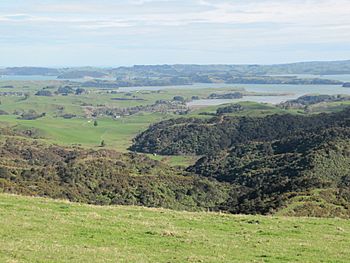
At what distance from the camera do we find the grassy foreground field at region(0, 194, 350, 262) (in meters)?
15.8

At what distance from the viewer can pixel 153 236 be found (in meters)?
18.7

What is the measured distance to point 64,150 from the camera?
12588cm

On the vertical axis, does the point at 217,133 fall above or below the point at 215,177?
above

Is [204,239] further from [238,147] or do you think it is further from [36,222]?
[238,147]

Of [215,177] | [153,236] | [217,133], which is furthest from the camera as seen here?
[217,133]

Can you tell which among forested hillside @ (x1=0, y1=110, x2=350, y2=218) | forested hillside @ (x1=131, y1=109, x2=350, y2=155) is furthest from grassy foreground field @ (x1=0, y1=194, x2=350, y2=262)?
forested hillside @ (x1=131, y1=109, x2=350, y2=155)

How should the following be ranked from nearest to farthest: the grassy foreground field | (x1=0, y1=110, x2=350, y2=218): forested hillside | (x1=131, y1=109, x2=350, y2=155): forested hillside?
the grassy foreground field, (x1=0, y1=110, x2=350, y2=218): forested hillside, (x1=131, y1=109, x2=350, y2=155): forested hillside

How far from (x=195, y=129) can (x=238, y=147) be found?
140 ft

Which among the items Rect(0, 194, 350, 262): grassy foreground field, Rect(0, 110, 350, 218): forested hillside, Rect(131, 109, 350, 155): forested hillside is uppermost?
Rect(0, 194, 350, 262): grassy foreground field

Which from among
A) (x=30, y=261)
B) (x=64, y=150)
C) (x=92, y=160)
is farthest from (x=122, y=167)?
(x=30, y=261)

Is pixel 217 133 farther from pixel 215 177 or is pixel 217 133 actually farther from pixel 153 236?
pixel 153 236

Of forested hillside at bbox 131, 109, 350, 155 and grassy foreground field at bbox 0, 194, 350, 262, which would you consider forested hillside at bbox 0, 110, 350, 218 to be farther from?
grassy foreground field at bbox 0, 194, 350, 262

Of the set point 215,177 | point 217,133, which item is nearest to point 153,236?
point 215,177

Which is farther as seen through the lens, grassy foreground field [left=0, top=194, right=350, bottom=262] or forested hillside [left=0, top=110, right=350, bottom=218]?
forested hillside [left=0, top=110, right=350, bottom=218]
